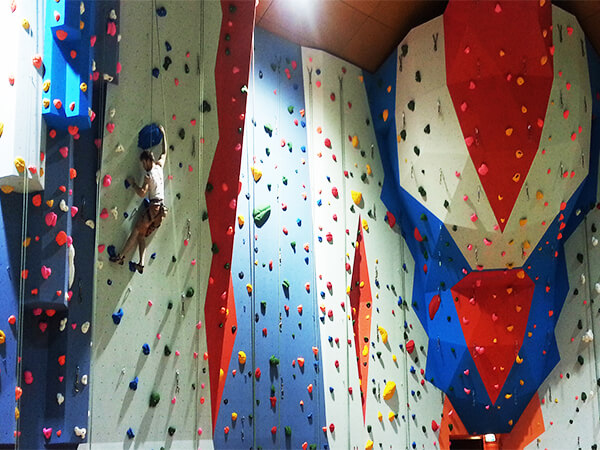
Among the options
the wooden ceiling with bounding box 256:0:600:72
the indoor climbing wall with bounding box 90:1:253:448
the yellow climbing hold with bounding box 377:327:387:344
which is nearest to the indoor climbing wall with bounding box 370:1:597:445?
the wooden ceiling with bounding box 256:0:600:72

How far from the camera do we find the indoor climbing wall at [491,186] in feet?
24.9

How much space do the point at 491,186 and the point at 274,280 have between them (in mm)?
2507

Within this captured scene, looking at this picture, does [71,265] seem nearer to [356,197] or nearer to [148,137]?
[148,137]

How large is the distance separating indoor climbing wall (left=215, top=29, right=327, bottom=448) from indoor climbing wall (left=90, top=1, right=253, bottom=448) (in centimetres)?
41

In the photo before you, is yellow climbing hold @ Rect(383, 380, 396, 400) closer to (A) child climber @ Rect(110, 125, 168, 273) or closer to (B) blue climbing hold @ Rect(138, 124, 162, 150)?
(A) child climber @ Rect(110, 125, 168, 273)

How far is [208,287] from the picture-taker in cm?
609

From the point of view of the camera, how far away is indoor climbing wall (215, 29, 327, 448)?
21.2 feet

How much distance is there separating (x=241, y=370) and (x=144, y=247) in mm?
1497

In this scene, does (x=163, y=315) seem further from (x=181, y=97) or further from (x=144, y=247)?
(x=181, y=97)

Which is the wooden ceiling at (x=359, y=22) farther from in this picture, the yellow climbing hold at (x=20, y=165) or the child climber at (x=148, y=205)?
the yellow climbing hold at (x=20, y=165)

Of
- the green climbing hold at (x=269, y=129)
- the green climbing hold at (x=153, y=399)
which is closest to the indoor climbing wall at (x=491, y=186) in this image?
the green climbing hold at (x=269, y=129)

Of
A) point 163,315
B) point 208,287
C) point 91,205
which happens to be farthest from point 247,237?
point 91,205

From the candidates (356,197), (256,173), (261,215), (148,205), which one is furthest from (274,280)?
(148,205)

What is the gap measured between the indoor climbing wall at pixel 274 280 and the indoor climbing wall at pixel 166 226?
Result: 0.41 m
